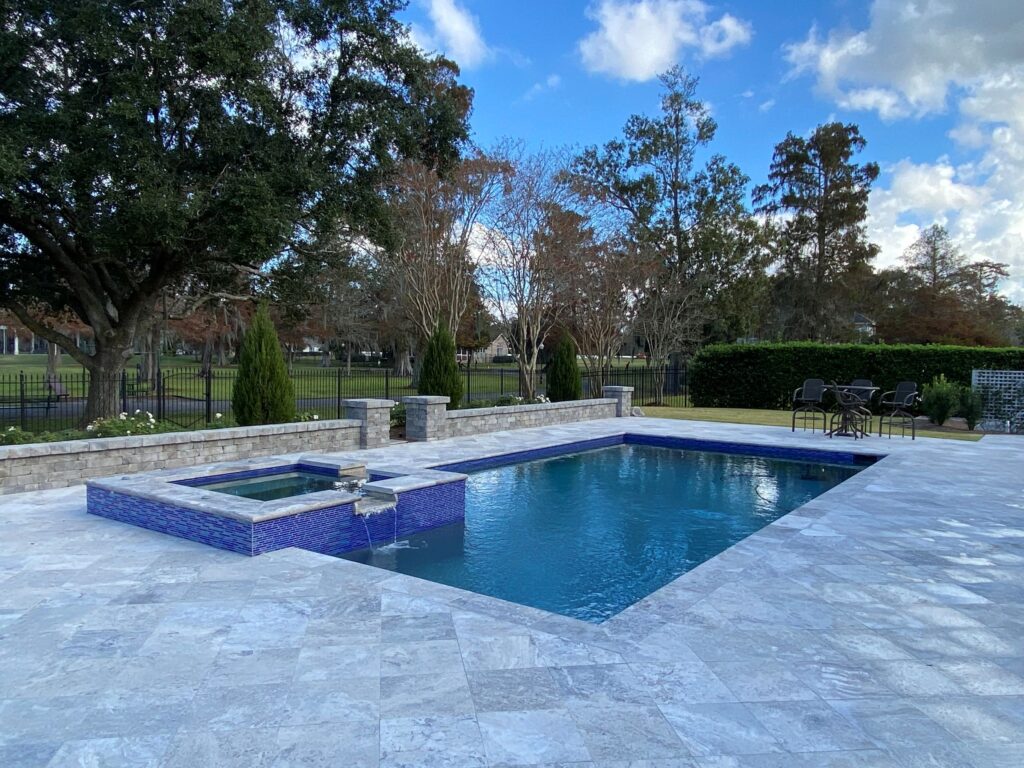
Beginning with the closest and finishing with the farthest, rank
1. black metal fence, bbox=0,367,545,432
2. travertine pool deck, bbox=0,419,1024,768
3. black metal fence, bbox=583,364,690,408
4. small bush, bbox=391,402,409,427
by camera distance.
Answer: travertine pool deck, bbox=0,419,1024,768 → black metal fence, bbox=0,367,545,432 → small bush, bbox=391,402,409,427 → black metal fence, bbox=583,364,690,408

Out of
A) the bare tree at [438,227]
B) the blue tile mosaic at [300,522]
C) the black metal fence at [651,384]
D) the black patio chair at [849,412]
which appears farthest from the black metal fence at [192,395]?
the black patio chair at [849,412]

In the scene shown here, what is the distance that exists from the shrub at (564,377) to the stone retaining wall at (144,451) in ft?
21.8

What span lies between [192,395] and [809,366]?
17994mm

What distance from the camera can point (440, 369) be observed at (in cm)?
1231

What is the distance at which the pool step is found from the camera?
576cm

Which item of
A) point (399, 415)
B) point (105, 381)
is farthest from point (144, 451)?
point (399, 415)

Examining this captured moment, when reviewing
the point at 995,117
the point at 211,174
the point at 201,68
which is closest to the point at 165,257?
the point at 211,174

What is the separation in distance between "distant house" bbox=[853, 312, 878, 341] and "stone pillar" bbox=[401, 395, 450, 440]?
80.2 ft

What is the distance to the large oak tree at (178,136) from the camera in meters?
9.68

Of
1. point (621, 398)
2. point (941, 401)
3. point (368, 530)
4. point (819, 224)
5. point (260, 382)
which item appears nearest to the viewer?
point (368, 530)

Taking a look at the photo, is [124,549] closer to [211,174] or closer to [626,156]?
[211,174]

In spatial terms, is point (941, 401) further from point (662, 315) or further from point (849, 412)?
point (662, 315)

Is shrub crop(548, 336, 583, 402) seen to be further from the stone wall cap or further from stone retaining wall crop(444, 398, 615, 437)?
the stone wall cap

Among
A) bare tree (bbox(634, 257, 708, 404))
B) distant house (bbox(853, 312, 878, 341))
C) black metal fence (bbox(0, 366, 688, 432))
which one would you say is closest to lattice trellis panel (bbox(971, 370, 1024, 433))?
black metal fence (bbox(0, 366, 688, 432))
